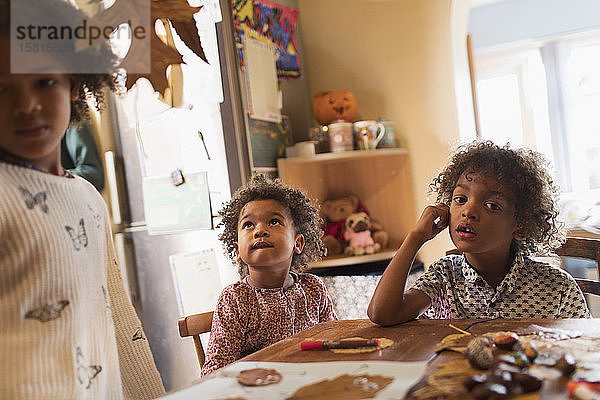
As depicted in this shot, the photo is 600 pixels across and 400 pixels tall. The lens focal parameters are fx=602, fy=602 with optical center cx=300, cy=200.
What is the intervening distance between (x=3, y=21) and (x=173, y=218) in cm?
172

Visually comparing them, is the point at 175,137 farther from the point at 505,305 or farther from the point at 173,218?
the point at 505,305

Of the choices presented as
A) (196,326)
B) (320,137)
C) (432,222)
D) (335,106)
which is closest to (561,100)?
(335,106)

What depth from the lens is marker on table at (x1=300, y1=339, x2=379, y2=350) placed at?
38.0 inches

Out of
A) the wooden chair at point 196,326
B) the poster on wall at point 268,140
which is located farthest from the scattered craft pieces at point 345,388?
the poster on wall at point 268,140

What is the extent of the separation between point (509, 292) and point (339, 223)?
1501 millimetres

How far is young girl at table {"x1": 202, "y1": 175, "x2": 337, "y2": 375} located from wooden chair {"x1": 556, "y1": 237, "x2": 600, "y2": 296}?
617 millimetres

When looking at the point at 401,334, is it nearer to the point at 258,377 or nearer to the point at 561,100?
the point at 258,377

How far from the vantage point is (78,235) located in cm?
82

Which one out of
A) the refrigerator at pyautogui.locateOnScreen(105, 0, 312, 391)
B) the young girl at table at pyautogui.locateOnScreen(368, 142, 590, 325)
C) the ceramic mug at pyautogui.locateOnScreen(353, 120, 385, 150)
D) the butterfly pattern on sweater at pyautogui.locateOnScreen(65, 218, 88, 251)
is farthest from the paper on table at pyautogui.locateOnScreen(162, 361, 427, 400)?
the ceramic mug at pyautogui.locateOnScreen(353, 120, 385, 150)

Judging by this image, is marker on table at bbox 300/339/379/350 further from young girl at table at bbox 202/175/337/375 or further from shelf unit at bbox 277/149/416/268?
shelf unit at bbox 277/149/416/268

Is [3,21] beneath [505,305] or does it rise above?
above

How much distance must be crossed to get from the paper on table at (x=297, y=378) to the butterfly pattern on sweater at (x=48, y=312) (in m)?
0.18

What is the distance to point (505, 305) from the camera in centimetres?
135

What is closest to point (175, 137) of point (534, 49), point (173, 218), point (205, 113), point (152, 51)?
point (205, 113)
